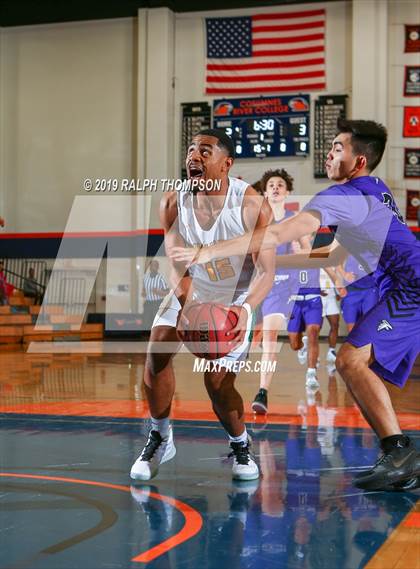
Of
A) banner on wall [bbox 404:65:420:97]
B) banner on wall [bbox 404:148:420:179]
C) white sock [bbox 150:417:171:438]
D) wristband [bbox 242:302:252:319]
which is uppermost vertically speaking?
banner on wall [bbox 404:65:420:97]

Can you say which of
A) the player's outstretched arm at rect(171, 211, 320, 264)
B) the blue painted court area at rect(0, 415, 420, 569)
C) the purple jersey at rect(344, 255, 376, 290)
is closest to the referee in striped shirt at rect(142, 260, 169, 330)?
the purple jersey at rect(344, 255, 376, 290)

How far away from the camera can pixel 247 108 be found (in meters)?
18.1

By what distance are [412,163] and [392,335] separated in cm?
1409

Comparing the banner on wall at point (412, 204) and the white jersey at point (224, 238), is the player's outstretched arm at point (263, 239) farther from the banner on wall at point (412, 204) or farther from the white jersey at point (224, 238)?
the banner on wall at point (412, 204)

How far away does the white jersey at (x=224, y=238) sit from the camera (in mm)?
4203

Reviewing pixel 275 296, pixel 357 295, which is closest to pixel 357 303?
pixel 357 295

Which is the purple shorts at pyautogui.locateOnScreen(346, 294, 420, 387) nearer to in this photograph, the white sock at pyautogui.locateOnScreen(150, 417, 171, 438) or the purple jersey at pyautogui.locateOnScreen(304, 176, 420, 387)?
the purple jersey at pyautogui.locateOnScreen(304, 176, 420, 387)

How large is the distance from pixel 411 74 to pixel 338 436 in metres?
13.7

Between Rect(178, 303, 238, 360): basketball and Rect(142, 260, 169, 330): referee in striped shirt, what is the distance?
11.5 meters

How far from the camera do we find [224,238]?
13.9 feet

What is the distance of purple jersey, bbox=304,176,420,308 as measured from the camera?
389 centimetres

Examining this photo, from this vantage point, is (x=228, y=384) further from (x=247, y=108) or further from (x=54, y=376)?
(x=247, y=108)

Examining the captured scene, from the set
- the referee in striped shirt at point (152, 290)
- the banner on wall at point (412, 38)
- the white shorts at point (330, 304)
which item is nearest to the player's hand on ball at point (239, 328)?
the white shorts at point (330, 304)

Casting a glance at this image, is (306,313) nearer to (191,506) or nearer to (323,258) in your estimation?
(323,258)
